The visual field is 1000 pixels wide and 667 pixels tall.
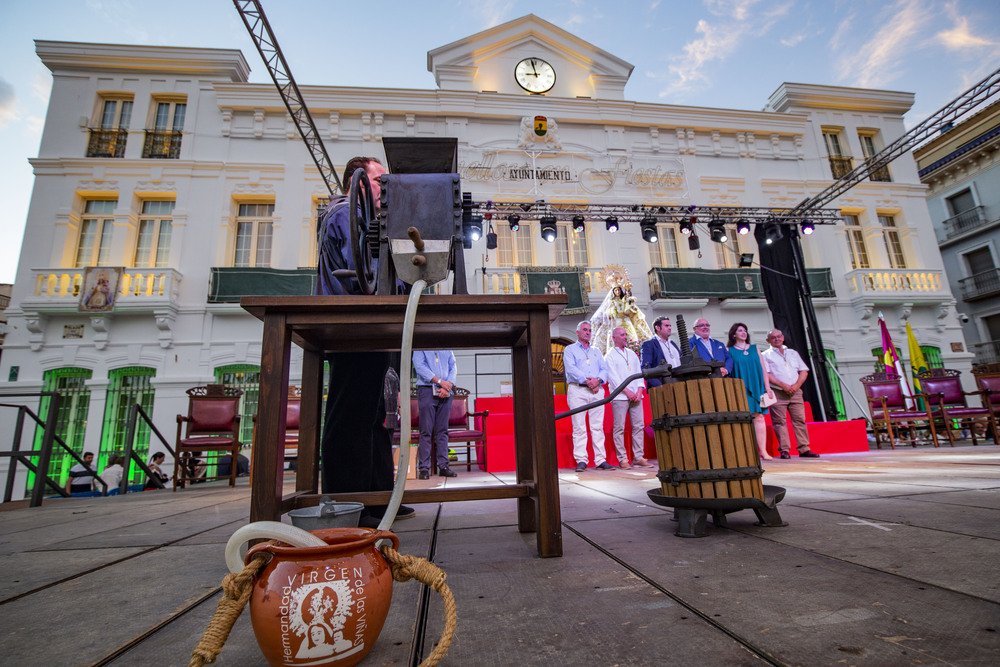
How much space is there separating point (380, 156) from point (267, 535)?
1374 cm

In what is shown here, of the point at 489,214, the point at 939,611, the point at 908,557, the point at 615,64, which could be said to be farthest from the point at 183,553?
the point at 615,64

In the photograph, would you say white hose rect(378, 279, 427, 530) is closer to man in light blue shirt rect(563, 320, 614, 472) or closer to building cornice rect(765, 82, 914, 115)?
man in light blue shirt rect(563, 320, 614, 472)

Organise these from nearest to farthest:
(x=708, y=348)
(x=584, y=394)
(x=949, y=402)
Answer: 1. (x=584, y=394)
2. (x=708, y=348)
3. (x=949, y=402)

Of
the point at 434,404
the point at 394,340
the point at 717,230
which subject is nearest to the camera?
the point at 394,340

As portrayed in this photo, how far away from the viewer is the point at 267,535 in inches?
31.9

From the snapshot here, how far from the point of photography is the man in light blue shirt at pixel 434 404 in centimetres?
532

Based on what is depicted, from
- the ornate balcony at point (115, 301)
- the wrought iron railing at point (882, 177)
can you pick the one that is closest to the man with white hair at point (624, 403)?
the ornate balcony at point (115, 301)

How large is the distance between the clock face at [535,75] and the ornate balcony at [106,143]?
451 inches

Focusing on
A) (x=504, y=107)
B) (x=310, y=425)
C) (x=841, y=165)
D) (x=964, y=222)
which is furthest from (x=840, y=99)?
(x=310, y=425)

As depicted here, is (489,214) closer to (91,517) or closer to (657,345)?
(657,345)

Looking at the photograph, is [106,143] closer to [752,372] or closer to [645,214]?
[645,214]

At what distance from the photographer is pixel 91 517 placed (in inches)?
129

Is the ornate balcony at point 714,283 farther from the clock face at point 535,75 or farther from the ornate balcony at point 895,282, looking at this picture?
the clock face at point 535,75

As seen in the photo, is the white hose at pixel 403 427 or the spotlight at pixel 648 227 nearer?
the white hose at pixel 403 427
